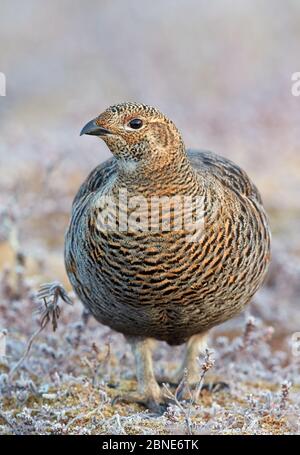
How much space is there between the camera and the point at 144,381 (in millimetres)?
5297

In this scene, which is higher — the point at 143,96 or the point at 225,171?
the point at 143,96

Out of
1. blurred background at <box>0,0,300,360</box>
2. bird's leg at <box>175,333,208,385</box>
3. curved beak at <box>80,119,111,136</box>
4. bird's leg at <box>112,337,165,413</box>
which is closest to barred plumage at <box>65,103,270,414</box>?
curved beak at <box>80,119,111,136</box>

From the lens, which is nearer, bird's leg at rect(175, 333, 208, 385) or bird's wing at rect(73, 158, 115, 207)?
bird's wing at rect(73, 158, 115, 207)

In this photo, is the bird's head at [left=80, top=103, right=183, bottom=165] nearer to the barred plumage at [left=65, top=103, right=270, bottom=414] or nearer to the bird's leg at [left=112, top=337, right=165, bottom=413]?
the barred plumage at [left=65, top=103, right=270, bottom=414]

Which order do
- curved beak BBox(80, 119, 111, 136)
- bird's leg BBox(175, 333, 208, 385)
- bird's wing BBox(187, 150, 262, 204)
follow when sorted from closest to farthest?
1. curved beak BBox(80, 119, 111, 136)
2. bird's wing BBox(187, 150, 262, 204)
3. bird's leg BBox(175, 333, 208, 385)

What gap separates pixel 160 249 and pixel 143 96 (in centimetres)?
1024

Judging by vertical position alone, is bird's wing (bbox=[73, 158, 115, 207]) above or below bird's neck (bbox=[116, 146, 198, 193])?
above

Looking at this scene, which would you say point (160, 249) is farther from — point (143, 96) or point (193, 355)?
point (143, 96)

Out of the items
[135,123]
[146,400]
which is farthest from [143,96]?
[135,123]

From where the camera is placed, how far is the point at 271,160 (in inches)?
460

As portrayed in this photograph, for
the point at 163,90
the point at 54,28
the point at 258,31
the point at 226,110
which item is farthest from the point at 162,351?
the point at 54,28

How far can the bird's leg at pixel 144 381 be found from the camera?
5199 mm

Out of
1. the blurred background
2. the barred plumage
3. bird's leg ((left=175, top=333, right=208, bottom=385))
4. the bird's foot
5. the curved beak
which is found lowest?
the bird's foot

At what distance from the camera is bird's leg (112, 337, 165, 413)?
17.1 ft
